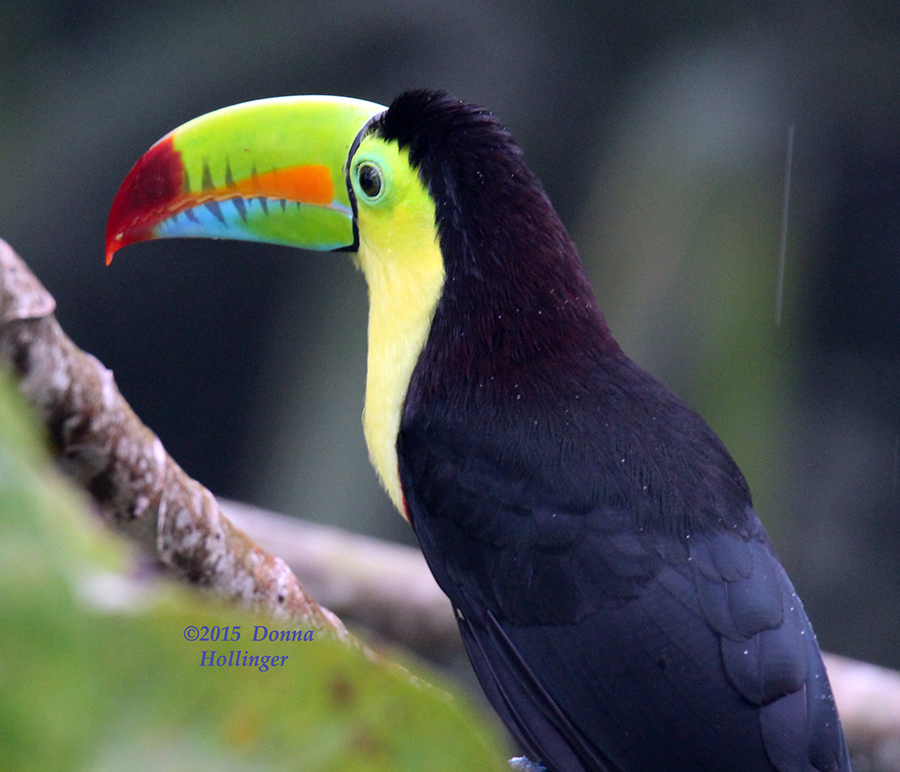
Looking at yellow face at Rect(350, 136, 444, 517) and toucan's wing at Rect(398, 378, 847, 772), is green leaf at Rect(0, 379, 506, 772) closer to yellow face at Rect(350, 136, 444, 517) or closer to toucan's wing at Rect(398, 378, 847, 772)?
toucan's wing at Rect(398, 378, 847, 772)

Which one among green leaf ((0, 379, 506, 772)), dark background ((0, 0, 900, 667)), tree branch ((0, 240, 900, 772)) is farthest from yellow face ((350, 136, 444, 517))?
dark background ((0, 0, 900, 667))

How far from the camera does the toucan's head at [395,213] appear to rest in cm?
180

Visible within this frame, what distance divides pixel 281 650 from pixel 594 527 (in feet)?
4.00

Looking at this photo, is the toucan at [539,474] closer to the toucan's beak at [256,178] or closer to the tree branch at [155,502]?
the toucan's beak at [256,178]

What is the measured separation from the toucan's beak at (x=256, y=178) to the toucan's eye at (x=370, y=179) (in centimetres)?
6

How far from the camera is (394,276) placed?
193 cm

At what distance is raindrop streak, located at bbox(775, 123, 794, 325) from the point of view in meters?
4.50

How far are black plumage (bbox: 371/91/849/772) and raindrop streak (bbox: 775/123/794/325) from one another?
2.79 meters

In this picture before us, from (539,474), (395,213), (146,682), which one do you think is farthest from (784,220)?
(146,682)

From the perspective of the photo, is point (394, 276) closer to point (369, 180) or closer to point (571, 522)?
point (369, 180)

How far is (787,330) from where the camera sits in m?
4.55

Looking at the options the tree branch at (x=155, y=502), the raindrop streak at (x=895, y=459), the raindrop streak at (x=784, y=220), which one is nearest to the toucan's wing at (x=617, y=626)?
the tree branch at (x=155, y=502)

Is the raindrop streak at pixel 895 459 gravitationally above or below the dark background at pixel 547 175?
below

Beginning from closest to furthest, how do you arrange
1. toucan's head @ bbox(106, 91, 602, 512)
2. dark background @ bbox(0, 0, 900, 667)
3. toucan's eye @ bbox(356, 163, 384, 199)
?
toucan's head @ bbox(106, 91, 602, 512) → toucan's eye @ bbox(356, 163, 384, 199) → dark background @ bbox(0, 0, 900, 667)
